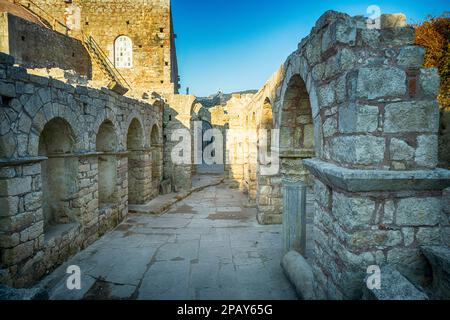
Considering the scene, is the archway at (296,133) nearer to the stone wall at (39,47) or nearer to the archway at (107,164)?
the archway at (107,164)

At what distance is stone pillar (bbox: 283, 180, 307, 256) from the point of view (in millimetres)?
4285

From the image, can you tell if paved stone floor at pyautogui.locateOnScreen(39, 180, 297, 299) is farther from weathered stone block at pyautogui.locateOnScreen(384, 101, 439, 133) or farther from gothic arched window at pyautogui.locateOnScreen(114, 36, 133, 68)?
gothic arched window at pyautogui.locateOnScreen(114, 36, 133, 68)

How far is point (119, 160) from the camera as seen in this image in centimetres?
698

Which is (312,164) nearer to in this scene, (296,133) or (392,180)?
(392,180)

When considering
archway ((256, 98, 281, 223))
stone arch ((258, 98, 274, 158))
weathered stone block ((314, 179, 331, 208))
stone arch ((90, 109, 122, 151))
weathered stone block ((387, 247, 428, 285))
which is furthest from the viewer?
stone arch ((258, 98, 274, 158))

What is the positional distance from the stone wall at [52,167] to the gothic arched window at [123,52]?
942cm

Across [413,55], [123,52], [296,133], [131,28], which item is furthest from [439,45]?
[123,52]

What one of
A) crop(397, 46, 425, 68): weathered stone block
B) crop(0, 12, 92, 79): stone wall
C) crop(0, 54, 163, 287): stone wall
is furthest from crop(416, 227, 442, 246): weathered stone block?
crop(0, 12, 92, 79): stone wall

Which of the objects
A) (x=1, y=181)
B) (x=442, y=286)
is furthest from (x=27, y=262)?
(x=442, y=286)

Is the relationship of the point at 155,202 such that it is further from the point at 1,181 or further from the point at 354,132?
the point at 354,132

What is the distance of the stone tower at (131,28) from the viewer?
15.5 m

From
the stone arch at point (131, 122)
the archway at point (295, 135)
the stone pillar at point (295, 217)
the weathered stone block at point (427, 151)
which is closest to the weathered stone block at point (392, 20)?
the weathered stone block at point (427, 151)

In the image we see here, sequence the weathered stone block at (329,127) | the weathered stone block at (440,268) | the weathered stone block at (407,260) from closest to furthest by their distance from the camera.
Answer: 1. the weathered stone block at (440,268)
2. the weathered stone block at (407,260)
3. the weathered stone block at (329,127)

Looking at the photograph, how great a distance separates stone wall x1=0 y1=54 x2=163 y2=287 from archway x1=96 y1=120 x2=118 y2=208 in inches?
1.0
